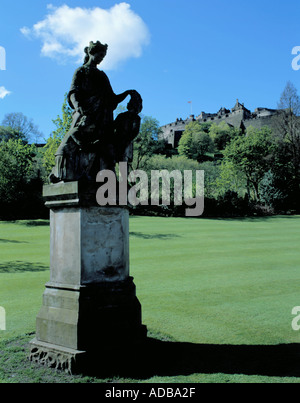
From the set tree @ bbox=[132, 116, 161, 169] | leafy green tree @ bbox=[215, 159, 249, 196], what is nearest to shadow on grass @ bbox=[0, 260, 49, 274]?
leafy green tree @ bbox=[215, 159, 249, 196]

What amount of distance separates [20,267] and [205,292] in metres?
7.07

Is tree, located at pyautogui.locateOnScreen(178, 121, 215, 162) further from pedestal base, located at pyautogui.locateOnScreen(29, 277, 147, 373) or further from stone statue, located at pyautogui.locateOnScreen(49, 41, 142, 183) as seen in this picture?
pedestal base, located at pyautogui.locateOnScreen(29, 277, 147, 373)

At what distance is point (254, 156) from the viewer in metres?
53.5

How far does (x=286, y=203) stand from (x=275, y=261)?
3665 centimetres

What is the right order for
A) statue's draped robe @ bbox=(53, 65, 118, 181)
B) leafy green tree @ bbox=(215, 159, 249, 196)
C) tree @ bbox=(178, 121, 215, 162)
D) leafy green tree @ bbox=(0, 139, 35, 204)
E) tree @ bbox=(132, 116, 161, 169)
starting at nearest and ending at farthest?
1. statue's draped robe @ bbox=(53, 65, 118, 181)
2. leafy green tree @ bbox=(0, 139, 35, 204)
3. leafy green tree @ bbox=(215, 159, 249, 196)
4. tree @ bbox=(132, 116, 161, 169)
5. tree @ bbox=(178, 121, 215, 162)

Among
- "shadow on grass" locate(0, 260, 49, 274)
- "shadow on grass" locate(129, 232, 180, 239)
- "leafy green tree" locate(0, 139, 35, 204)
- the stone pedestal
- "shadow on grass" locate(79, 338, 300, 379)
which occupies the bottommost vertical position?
"shadow on grass" locate(79, 338, 300, 379)

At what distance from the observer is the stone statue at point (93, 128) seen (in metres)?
5.36

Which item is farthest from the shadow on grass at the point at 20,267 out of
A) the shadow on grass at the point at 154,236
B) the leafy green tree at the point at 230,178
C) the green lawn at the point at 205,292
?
the leafy green tree at the point at 230,178

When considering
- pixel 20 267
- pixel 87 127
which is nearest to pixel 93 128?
pixel 87 127

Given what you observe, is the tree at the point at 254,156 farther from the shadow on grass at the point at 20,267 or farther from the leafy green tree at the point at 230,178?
the shadow on grass at the point at 20,267

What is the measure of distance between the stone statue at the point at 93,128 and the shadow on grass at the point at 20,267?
7975 millimetres

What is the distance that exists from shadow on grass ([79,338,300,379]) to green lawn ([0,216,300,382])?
7cm

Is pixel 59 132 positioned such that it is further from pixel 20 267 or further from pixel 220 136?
pixel 220 136

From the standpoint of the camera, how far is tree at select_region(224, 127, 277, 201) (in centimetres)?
5359
